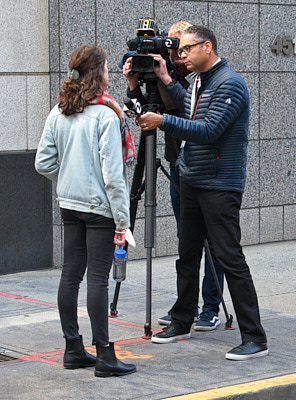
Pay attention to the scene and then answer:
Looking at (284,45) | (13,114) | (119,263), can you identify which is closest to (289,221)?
(284,45)

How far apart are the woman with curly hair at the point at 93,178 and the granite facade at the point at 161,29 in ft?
10.7

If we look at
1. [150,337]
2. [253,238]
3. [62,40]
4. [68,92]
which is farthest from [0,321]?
[253,238]

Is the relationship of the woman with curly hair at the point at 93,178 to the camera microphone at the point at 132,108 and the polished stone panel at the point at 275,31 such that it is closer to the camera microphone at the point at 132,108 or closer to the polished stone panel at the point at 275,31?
the camera microphone at the point at 132,108

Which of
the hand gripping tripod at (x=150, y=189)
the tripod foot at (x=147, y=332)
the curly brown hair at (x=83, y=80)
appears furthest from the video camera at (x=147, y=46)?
the tripod foot at (x=147, y=332)

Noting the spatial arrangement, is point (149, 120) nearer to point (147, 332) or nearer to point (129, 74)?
point (129, 74)

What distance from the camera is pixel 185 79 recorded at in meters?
6.16

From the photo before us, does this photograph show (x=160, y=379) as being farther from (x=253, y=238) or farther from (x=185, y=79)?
(x=253, y=238)

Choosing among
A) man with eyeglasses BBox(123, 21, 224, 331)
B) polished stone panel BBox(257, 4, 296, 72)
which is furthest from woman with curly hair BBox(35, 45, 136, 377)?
polished stone panel BBox(257, 4, 296, 72)

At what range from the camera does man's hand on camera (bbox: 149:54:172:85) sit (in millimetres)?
5680

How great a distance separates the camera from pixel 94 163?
16.1 feet

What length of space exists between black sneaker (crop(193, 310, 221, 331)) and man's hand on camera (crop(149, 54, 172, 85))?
1634 mm

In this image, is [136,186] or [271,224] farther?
[271,224]

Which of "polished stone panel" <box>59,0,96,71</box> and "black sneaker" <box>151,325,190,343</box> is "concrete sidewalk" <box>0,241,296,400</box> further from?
"polished stone panel" <box>59,0,96,71</box>

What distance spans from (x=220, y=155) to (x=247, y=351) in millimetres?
1199
